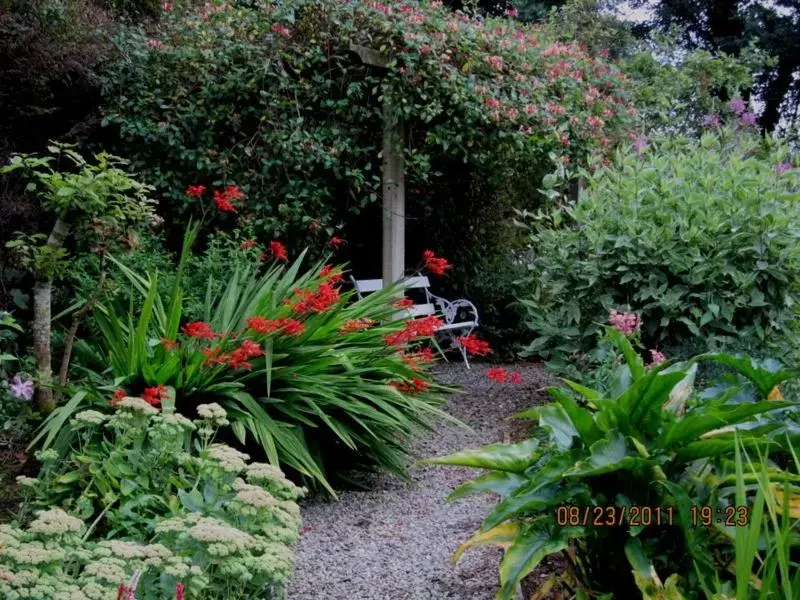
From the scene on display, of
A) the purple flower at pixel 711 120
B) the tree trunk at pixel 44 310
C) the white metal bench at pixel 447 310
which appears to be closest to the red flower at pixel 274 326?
the tree trunk at pixel 44 310

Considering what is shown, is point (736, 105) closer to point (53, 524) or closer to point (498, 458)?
point (498, 458)

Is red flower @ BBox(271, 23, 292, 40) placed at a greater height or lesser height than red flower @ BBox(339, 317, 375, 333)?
greater

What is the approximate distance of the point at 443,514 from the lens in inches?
134

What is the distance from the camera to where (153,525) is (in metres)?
2.44

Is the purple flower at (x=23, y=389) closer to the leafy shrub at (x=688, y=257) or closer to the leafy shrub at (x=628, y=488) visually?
the leafy shrub at (x=628, y=488)

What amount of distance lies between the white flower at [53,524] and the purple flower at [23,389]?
1.82 metres

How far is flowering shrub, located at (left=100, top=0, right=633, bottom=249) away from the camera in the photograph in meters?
5.41

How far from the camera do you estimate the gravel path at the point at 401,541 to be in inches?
106

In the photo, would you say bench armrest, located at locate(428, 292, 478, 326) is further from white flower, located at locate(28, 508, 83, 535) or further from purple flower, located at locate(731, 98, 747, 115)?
white flower, located at locate(28, 508, 83, 535)

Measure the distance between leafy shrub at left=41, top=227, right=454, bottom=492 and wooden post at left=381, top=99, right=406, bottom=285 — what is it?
1.97m

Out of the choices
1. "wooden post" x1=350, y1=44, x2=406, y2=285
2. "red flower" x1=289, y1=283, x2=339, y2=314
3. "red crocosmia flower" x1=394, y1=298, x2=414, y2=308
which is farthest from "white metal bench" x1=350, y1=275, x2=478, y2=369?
"red flower" x1=289, y1=283, x2=339, y2=314

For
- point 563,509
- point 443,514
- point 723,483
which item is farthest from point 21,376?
point 723,483

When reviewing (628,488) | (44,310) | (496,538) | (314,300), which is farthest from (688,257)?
(44,310)

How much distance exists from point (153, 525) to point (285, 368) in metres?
1.18
